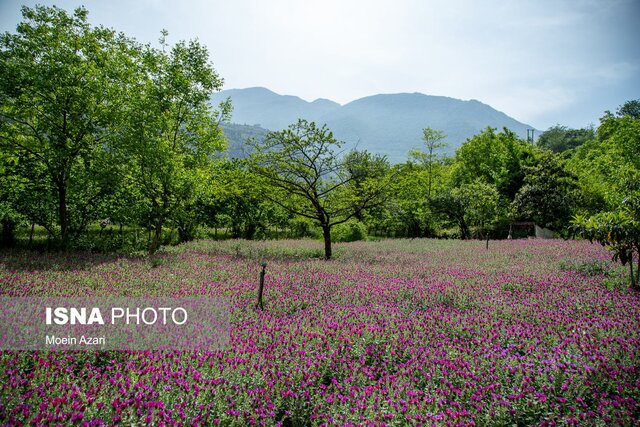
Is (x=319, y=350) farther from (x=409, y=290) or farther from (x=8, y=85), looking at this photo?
(x=8, y=85)

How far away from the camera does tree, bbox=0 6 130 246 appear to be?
1109cm

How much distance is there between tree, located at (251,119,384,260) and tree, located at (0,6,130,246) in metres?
5.84

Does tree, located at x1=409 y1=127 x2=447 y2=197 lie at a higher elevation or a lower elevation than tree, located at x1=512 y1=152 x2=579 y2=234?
higher

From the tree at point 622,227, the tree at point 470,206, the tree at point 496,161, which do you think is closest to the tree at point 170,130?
the tree at point 622,227

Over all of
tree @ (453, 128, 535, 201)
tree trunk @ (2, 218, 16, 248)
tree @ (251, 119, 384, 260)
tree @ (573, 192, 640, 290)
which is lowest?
tree trunk @ (2, 218, 16, 248)

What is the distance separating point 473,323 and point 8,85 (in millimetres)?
14798

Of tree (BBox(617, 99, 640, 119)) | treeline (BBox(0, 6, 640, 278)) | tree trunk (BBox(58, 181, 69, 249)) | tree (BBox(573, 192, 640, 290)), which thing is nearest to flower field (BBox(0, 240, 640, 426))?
tree (BBox(573, 192, 640, 290))

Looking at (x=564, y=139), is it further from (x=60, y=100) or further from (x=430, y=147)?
(x=60, y=100)

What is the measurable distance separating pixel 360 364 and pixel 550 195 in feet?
99.8

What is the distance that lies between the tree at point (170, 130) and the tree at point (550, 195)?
2633 centimetres

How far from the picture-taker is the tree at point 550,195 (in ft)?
92.1

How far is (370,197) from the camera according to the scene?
15.4m

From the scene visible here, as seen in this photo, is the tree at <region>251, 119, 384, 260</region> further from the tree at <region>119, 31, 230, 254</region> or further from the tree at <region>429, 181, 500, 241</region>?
the tree at <region>429, 181, 500, 241</region>

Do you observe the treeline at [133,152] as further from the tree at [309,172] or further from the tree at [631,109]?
the tree at [631,109]
